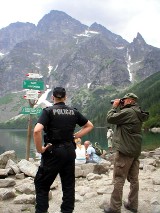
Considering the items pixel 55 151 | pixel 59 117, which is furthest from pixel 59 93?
pixel 55 151

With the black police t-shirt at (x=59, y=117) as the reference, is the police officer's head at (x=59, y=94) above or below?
above

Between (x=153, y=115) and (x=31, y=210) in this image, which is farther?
(x=153, y=115)

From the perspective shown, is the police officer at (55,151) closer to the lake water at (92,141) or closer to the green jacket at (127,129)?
the green jacket at (127,129)

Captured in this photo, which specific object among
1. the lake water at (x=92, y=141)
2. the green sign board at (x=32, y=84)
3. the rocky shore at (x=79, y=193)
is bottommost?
the lake water at (x=92, y=141)

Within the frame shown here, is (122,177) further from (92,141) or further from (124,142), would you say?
(92,141)

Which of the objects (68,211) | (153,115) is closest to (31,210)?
(68,211)

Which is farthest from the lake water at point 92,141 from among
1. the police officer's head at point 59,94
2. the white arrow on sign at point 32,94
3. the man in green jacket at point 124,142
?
the police officer's head at point 59,94

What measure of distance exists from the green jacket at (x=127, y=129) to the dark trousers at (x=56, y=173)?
157 cm

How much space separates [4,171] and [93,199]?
553 centimetres

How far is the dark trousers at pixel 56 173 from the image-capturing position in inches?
272

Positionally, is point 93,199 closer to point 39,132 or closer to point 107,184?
point 107,184

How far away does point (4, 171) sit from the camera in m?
14.0

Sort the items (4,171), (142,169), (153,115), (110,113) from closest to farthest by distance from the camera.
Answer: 1. (110,113)
2. (4,171)
3. (142,169)
4. (153,115)

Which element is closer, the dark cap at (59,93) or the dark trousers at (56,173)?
the dark trousers at (56,173)
